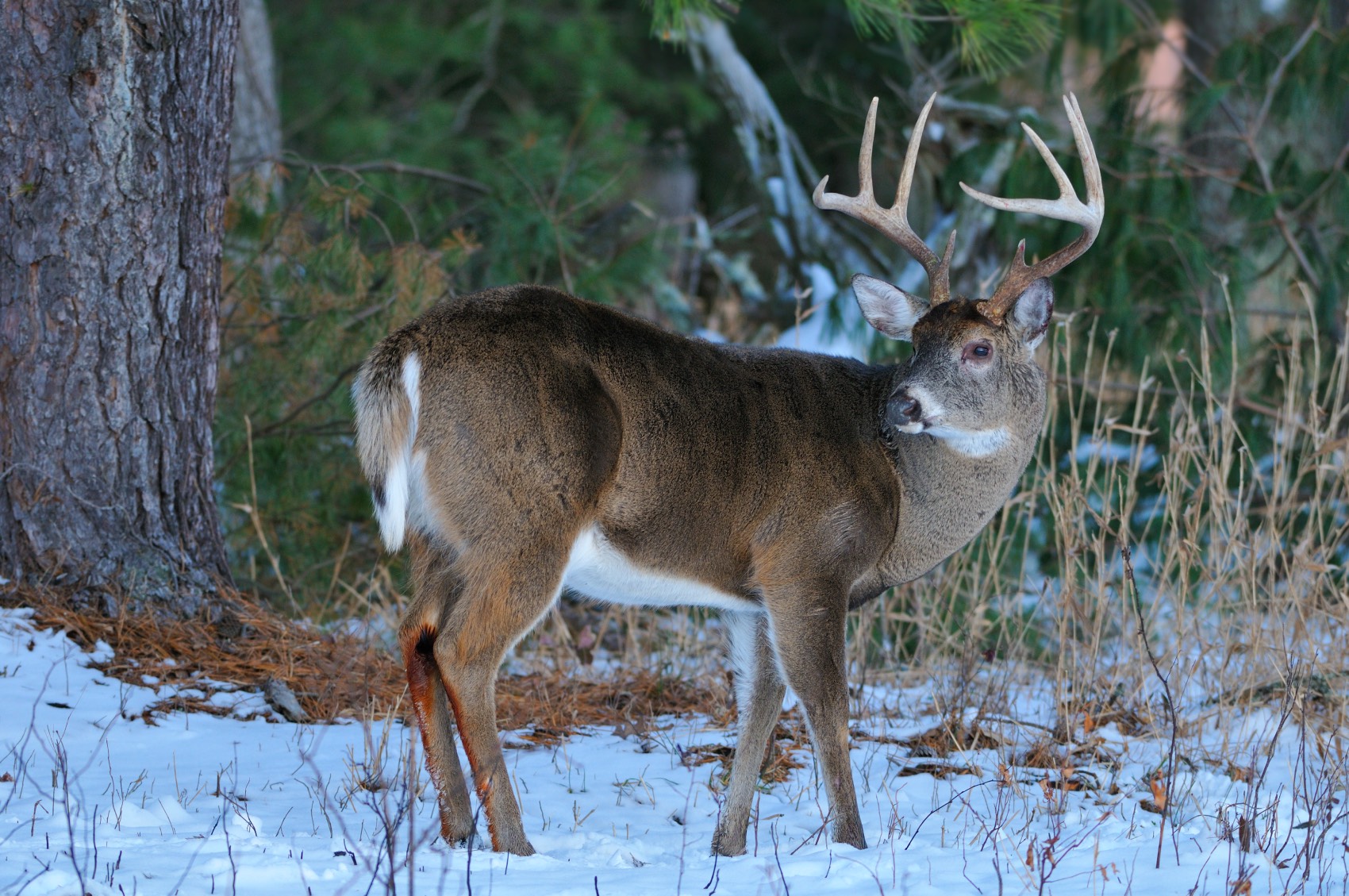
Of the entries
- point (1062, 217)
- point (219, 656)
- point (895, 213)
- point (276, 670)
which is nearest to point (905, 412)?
point (895, 213)

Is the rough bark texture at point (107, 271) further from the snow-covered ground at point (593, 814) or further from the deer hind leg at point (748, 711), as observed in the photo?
the deer hind leg at point (748, 711)

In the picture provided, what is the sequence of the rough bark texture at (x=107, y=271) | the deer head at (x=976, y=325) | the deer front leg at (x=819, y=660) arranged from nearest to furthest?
1. the deer front leg at (x=819, y=660)
2. the deer head at (x=976, y=325)
3. the rough bark texture at (x=107, y=271)

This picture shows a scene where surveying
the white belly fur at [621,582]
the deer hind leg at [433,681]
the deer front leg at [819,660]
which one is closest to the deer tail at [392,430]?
Answer: the deer hind leg at [433,681]

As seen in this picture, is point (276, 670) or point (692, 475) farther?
point (276, 670)

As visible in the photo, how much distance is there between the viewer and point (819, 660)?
145 inches

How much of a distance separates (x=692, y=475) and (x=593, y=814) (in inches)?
39.0

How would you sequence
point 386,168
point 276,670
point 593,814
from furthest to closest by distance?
1. point 386,168
2. point 276,670
3. point 593,814

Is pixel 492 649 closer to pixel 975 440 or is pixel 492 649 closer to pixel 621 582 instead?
pixel 621 582

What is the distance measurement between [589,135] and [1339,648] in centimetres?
748

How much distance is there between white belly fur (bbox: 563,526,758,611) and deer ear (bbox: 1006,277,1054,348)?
1201 mm

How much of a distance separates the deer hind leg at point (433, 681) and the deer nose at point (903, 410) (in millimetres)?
1300

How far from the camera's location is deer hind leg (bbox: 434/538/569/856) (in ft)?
11.0

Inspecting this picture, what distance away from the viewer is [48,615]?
4391mm

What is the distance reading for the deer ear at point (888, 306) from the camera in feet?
14.5
